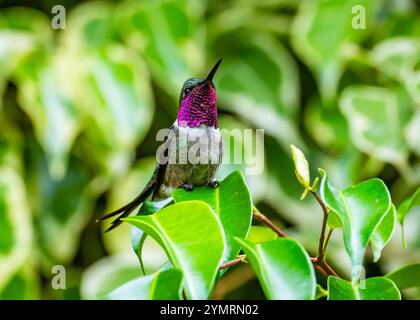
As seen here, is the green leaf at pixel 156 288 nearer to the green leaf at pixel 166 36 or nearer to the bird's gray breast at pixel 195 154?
the bird's gray breast at pixel 195 154

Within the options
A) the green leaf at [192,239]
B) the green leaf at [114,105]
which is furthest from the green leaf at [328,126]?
the green leaf at [192,239]

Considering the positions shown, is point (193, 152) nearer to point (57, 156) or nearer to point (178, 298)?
point (178, 298)

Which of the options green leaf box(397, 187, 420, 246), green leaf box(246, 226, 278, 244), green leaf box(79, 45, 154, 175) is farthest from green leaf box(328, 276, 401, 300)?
green leaf box(79, 45, 154, 175)

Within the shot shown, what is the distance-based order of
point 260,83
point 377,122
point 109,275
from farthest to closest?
point 260,83 → point 377,122 → point 109,275

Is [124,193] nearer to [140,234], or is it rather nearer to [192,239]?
[140,234]

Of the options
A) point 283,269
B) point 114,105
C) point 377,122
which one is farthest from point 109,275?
point 283,269

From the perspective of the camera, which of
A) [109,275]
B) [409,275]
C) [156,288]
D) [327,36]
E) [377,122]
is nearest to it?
[156,288]

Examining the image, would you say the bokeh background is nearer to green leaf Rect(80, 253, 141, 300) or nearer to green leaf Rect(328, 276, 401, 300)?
green leaf Rect(80, 253, 141, 300)
